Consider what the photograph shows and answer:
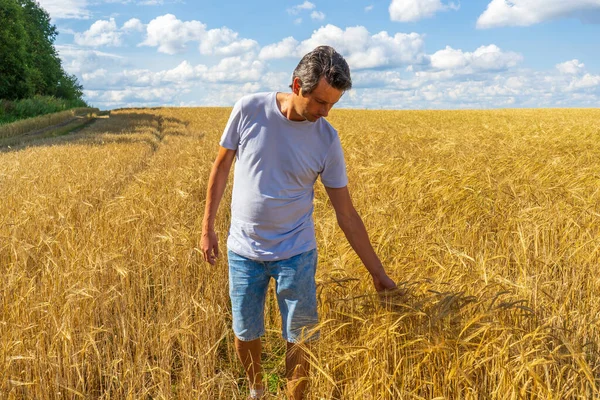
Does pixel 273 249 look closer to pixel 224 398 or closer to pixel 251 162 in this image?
pixel 251 162

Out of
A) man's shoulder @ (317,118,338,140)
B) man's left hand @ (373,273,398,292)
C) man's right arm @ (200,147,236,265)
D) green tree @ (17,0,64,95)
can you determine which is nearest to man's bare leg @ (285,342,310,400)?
man's left hand @ (373,273,398,292)

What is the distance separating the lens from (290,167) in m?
2.14

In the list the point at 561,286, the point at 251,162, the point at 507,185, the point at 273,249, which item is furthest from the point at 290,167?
the point at 507,185

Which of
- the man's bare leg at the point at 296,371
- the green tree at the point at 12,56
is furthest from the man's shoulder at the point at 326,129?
the green tree at the point at 12,56

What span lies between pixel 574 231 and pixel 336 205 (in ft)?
9.11

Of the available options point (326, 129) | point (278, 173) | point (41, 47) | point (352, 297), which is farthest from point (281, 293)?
point (41, 47)

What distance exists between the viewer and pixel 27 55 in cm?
3375

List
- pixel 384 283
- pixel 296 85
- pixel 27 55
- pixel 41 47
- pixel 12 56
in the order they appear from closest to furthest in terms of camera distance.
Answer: pixel 296 85 → pixel 384 283 → pixel 12 56 → pixel 27 55 → pixel 41 47

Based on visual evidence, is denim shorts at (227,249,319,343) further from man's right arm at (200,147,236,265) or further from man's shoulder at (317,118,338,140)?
man's shoulder at (317,118,338,140)

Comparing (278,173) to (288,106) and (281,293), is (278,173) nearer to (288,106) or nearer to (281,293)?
(288,106)

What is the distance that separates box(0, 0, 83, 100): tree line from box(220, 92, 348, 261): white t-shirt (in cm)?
3307

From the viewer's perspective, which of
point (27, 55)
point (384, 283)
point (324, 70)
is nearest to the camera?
point (324, 70)

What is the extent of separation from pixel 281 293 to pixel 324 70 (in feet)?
3.12

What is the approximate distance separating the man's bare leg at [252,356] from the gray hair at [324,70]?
122cm
